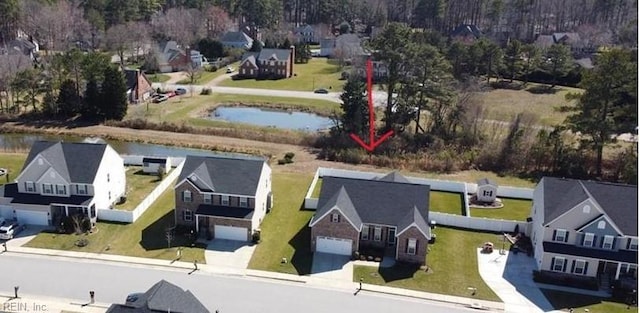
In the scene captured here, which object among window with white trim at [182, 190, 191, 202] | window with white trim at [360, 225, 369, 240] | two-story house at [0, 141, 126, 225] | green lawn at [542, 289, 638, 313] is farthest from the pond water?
green lawn at [542, 289, 638, 313]

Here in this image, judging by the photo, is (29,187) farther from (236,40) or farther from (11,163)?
(236,40)

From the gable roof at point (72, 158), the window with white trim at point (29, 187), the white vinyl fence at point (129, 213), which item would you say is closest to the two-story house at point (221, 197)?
the white vinyl fence at point (129, 213)

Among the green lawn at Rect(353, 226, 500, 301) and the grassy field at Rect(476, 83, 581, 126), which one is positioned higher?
the grassy field at Rect(476, 83, 581, 126)

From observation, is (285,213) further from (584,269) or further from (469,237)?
(584,269)

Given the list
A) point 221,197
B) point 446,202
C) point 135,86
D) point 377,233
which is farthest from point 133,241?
point 135,86

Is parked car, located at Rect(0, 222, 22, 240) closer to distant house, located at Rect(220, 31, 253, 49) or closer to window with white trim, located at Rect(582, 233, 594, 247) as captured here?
window with white trim, located at Rect(582, 233, 594, 247)

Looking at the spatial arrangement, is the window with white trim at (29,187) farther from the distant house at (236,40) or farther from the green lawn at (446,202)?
the distant house at (236,40)
